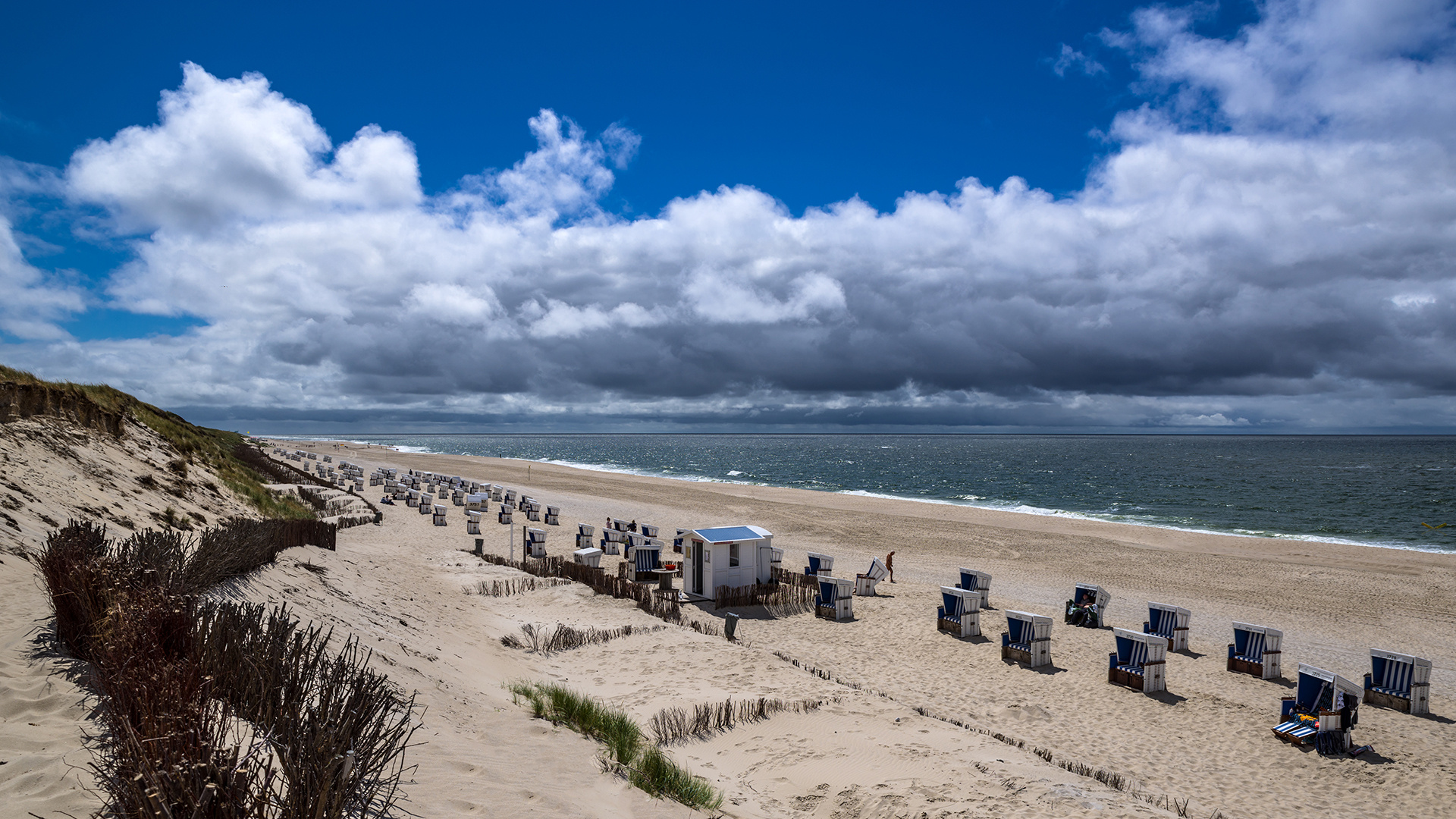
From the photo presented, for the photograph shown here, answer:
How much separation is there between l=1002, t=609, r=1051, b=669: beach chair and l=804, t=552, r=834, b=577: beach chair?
5.98 metres

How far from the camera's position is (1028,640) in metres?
12.1

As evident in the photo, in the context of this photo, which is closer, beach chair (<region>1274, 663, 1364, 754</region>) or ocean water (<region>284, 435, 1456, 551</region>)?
beach chair (<region>1274, 663, 1364, 754</region>)

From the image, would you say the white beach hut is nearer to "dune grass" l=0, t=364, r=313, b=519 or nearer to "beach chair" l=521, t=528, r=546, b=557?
"beach chair" l=521, t=528, r=546, b=557

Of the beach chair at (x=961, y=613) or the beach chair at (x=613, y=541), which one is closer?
the beach chair at (x=961, y=613)

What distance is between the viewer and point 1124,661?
36.6 feet

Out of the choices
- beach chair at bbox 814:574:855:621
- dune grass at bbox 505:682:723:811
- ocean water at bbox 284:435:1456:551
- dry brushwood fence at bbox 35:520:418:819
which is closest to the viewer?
dry brushwood fence at bbox 35:520:418:819

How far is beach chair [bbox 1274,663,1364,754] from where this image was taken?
8516 millimetres

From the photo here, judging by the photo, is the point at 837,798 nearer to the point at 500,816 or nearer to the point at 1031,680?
the point at 500,816

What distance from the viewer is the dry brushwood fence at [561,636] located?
11086 millimetres

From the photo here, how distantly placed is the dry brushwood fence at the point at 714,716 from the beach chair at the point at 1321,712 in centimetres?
633

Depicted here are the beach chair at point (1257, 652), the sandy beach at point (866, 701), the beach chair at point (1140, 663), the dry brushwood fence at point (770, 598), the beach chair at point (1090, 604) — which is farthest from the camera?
the dry brushwood fence at point (770, 598)

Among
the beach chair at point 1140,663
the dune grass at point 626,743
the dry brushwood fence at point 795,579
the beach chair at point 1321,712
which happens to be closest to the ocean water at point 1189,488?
the dry brushwood fence at point 795,579

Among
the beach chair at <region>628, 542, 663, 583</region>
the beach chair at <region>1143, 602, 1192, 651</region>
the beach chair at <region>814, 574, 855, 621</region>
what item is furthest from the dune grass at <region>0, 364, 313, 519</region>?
the beach chair at <region>1143, 602, 1192, 651</region>

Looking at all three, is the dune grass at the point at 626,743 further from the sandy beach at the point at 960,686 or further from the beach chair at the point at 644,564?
the beach chair at the point at 644,564
